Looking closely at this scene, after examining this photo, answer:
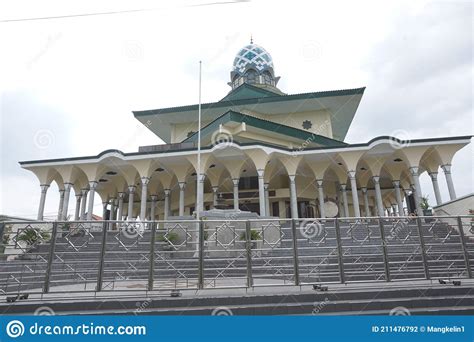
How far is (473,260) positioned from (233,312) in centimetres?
723

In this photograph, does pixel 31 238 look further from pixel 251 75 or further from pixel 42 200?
pixel 251 75

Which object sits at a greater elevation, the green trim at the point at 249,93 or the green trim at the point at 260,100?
the green trim at the point at 249,93

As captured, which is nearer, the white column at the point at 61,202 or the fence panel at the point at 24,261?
the fence panel at the point at 24,261

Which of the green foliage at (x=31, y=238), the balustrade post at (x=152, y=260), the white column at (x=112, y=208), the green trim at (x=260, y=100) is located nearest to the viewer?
the balustrade post at (x=152, y=260)

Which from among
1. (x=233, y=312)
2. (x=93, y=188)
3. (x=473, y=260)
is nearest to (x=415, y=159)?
(x=473, y=260)

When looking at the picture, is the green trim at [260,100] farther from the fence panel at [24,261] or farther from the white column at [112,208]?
the fence panel at [24,261]

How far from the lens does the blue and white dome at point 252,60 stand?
3225 cm

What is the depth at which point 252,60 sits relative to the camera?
32.3m

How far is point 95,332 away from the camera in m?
4.04

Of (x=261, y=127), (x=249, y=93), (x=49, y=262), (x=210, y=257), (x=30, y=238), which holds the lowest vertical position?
(x=49, y=262)

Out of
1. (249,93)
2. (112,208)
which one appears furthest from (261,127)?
(112,208)

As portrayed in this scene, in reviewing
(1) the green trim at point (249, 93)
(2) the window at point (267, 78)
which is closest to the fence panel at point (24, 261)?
(1) the green trim at point (249, 93)

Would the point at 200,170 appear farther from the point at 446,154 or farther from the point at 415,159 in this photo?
the point at 446,154

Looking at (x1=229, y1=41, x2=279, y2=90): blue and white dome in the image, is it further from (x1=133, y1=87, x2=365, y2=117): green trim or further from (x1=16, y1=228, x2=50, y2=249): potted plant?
(x1=16, y1=228, x2=50, y2=249): potted plant
